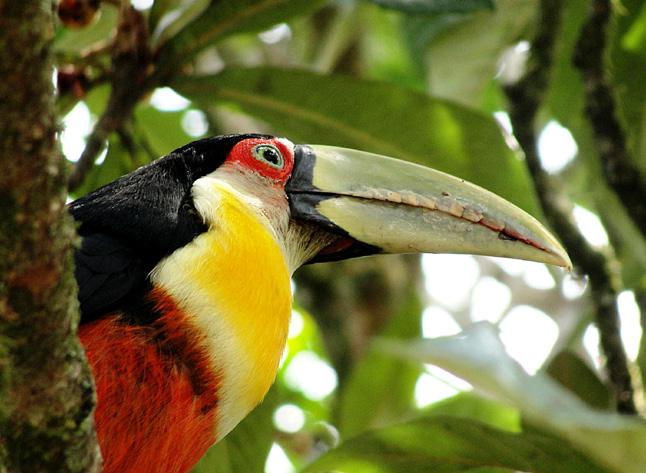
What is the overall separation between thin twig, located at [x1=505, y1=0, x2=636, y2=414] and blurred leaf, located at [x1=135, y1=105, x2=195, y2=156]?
1.21 m

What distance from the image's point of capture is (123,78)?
3.14 m

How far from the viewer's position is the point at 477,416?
12.0 feet

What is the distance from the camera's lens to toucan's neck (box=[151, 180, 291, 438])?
240cm

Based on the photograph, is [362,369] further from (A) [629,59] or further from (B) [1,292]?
(B) [1,292]

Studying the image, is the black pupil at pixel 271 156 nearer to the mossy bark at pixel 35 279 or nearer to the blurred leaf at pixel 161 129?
the blurred leaf at pixel 161 129

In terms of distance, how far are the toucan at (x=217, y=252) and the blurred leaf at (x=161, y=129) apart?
0.94 m

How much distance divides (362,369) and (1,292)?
7.58 feet

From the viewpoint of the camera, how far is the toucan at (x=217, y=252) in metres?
2.36

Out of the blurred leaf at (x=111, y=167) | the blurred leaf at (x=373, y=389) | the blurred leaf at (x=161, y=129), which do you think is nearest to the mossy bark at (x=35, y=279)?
the blurred leaf at (x=111, y=167)

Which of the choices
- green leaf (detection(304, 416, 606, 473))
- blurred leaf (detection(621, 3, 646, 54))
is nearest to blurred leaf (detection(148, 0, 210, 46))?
green leaf (detection(304, 416, 606, 473))

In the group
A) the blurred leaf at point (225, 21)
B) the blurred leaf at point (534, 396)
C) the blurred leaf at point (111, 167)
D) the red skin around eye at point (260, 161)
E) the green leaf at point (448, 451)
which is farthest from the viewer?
the blurred leaf at point (111, 167)

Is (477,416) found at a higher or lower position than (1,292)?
lower

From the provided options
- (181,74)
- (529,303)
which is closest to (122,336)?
(181,74)

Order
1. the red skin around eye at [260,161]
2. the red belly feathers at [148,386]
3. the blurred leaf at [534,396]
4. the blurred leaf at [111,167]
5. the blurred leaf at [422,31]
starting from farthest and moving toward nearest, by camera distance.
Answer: the blurred leaf at [422,31] → the blurred leaf at [111,167] → the red skin around eye at [260,161] → the red belly feathers at [148,386] → the blurred leaf at [534,396]
